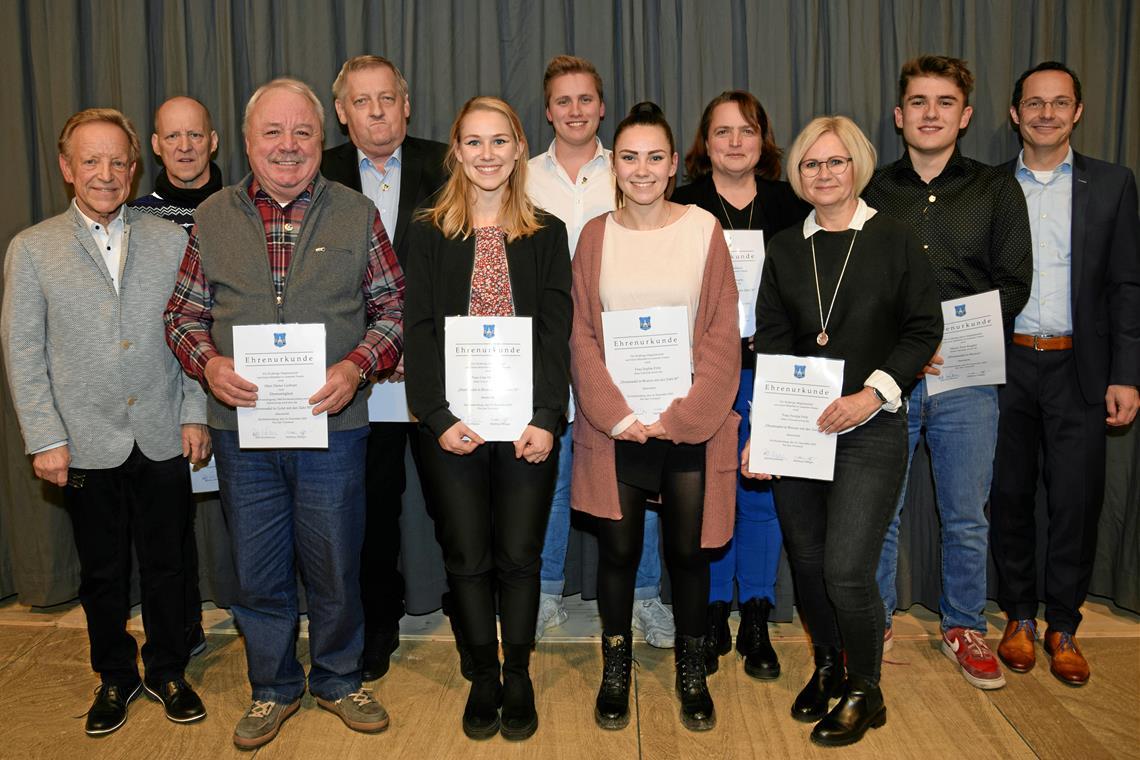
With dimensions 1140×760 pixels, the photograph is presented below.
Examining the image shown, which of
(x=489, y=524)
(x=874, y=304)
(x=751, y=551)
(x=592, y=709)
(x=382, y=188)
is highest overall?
(x=382, y=188)

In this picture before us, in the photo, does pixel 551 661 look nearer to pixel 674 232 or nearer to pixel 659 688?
pixel 659 688

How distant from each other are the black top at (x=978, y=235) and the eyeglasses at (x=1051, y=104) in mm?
341

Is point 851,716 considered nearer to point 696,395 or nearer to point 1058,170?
point 696,395

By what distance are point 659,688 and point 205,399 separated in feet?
6.03

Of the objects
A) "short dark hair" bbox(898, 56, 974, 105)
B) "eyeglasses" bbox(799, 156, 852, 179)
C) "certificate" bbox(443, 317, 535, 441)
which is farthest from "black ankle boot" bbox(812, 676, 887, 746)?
"short dark hair" bbox(898, 56, 974, 105)

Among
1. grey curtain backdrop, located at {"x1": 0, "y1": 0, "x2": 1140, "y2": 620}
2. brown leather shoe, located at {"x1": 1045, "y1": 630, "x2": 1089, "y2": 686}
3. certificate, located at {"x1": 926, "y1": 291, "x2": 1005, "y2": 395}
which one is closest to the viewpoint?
certificate, located at {"x1": 926, "y1": 291, "x2": 1005, "y2": 395}

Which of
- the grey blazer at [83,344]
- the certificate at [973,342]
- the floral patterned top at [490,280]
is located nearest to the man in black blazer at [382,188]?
the floral patterned top at [490,280]

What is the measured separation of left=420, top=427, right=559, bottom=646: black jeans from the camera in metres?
2.60

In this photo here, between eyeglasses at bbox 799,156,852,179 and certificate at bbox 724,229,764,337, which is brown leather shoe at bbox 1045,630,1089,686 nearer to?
certificate at bbox 724,229,764,337

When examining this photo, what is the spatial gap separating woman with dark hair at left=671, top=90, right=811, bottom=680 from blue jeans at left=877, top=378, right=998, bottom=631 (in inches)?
17.4

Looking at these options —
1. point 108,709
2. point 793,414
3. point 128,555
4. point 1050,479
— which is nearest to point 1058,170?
point 1050,479

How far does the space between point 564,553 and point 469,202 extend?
5.14ft

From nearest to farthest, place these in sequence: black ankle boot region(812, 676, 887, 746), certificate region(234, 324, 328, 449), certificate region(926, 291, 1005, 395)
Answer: certificate region(234, 324, 328, 449) < black ankle boot region(812, 676, 887, 746) < certificate region(926, 291, 1005, 395)

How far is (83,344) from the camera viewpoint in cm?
273
